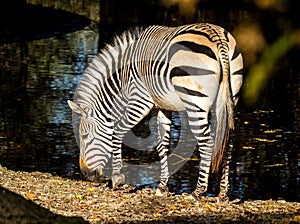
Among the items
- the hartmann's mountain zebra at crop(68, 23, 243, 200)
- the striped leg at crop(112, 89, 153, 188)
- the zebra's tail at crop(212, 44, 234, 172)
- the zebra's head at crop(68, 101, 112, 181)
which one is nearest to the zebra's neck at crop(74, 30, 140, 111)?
the hartmann's mountain zebra at crop(68, 23, 243, 200)

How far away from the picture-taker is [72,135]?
1116 centimetres

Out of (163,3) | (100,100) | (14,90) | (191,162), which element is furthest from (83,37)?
(163,3)

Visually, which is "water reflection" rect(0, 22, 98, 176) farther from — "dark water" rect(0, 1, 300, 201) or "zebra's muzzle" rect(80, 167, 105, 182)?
"zebra's muzzle" rect(80, 167, 105, 182)

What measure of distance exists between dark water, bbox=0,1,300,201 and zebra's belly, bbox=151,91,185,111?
135cm

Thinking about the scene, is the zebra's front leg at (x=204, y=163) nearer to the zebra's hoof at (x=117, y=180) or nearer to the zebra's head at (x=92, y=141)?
the zebra's hoof at (x=117, y=180)

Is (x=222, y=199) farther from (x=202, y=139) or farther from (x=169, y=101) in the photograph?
(x=169, y=101)

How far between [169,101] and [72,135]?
13.7 ft

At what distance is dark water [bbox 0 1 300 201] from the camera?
9000mm

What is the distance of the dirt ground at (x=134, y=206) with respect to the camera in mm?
6180

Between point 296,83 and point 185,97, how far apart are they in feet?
31.3

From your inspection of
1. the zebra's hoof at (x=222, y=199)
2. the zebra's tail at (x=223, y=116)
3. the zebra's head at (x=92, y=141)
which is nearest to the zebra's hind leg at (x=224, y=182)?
the zebra's hoof at (x=222, y=199)

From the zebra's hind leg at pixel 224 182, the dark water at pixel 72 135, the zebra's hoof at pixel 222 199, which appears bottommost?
the dark water at pixel 72 135

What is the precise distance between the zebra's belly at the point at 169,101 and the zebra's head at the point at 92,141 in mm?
878

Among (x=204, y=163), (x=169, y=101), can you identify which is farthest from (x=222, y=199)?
(x=169, y=101)
